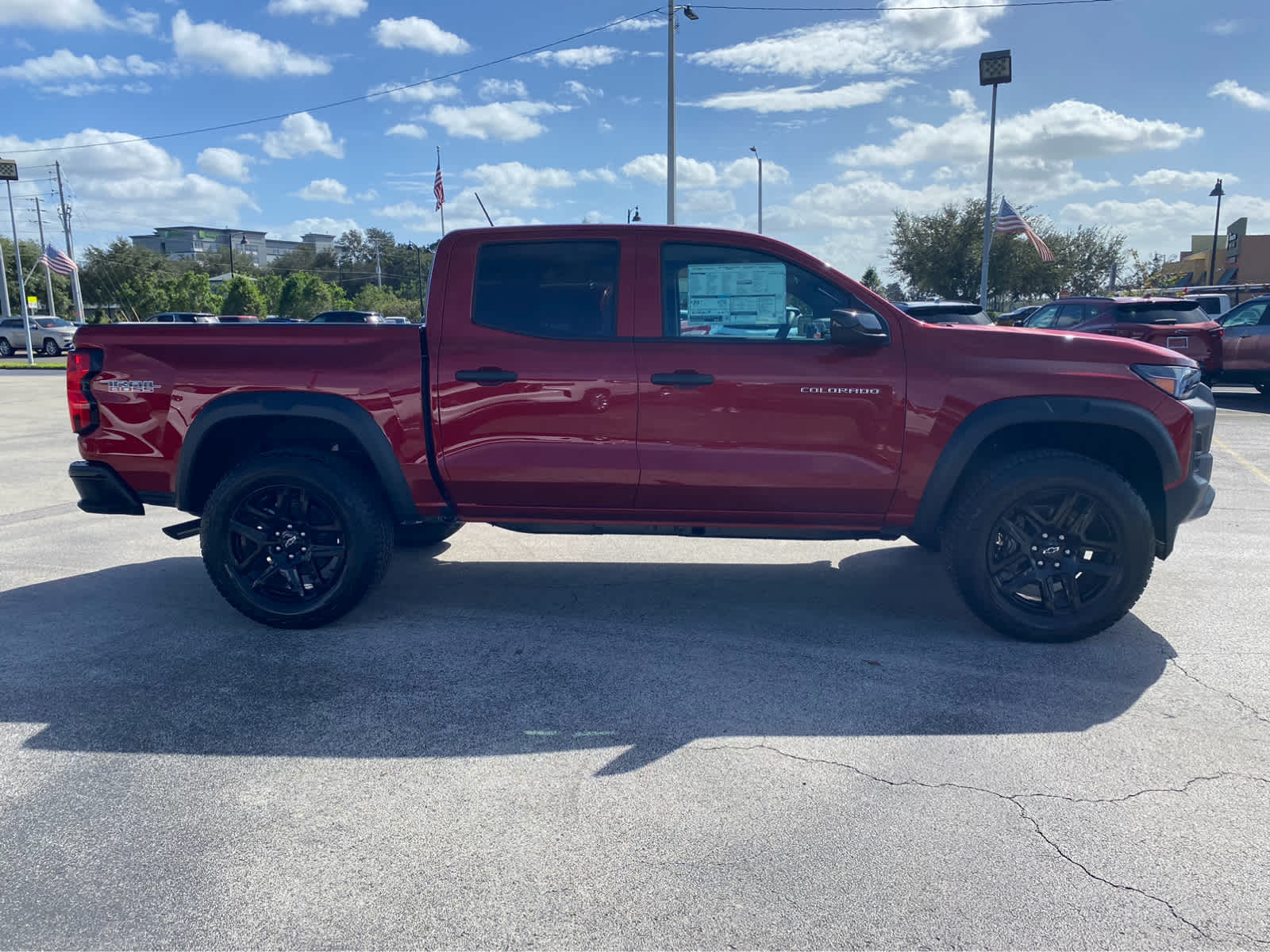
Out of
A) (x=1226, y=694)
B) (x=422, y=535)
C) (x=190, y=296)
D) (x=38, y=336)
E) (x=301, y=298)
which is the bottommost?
(x=1226, y=694)

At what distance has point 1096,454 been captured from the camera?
4.54m

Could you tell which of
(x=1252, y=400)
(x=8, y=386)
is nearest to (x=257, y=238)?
(x=8, y=386)

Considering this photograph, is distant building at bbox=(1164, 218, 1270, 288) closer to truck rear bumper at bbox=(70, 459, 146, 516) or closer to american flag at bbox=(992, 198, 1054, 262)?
american flag at bbox=(992, 198, 1054, 262)

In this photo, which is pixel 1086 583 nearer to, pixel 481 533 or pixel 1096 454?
pixel 1096 454

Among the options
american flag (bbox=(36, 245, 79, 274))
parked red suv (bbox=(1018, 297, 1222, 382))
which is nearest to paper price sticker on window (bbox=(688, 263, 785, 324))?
parked red suv (bbox=(1018, 297, 1222, 382))

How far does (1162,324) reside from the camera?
45.2 feet

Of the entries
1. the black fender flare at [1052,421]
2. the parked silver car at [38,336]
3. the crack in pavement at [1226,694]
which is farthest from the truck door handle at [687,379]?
the parked silver car at [38,336]

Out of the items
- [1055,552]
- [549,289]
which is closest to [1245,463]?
[1055,552]

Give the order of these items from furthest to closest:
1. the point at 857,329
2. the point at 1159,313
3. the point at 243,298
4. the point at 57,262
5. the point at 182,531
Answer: the point at 243,298 < the point at 57,262 < the point at 1159,313 < the point at 182,531 < the point at 857,329

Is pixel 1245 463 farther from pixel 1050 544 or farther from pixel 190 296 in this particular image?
pixel 190 296

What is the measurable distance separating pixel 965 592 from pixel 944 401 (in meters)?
0.93

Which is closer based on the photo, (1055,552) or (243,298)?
(1055,552)

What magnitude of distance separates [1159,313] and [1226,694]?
12.1 metres

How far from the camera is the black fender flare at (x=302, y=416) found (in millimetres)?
4398
